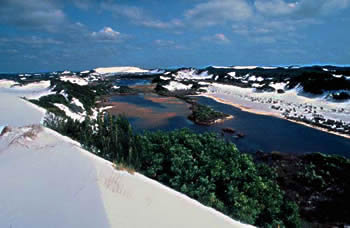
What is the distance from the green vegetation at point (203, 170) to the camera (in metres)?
5.02

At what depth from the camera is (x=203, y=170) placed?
222 inches

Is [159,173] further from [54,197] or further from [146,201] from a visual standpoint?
[54,197]

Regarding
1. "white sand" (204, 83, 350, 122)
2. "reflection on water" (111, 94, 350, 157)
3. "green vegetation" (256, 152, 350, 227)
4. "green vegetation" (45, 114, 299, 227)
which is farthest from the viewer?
"white sand" (204, 83, 350, 122)

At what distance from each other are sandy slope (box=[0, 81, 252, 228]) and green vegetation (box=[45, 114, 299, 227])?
0.82 metres

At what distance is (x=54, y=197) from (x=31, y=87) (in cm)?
3779

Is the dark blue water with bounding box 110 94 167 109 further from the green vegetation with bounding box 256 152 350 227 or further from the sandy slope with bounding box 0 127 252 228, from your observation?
the sandy slope with bounding box 0 127 252 228

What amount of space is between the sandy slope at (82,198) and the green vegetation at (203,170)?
824mm

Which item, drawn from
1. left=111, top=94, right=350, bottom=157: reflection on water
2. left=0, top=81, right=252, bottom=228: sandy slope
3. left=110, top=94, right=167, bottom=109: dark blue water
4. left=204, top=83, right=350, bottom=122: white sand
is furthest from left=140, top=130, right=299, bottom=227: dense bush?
left=110, top=94, right=167, bottom=109: dark blue water

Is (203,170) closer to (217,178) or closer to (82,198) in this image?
(217,178)

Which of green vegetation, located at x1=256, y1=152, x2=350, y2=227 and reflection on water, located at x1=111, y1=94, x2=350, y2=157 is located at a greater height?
green vegetation, located at x1=256, y1=152, x2=350, y2=227

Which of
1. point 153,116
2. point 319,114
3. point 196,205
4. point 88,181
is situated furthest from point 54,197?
point 319,114

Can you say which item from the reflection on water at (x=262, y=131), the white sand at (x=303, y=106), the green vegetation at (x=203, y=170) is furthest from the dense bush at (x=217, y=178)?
the white sand at (x=303, y=106)

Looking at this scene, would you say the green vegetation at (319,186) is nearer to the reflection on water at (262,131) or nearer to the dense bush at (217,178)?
the dense bush at (217,178)

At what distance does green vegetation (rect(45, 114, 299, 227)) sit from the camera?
5.02m
